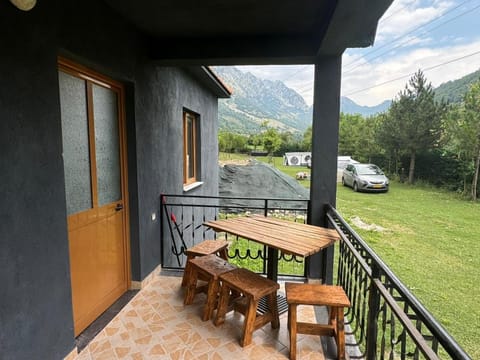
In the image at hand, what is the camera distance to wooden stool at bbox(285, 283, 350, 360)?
183 cm

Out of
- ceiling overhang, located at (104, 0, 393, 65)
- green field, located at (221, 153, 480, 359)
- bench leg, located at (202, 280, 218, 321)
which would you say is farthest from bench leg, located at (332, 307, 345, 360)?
ceiling overhang, located at (104, 0, 393, 65)

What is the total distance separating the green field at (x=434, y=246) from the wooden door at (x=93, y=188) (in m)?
3.41

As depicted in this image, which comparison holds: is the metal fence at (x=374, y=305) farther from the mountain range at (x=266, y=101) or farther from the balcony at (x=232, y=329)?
the mountain range at (x=266, y=101)

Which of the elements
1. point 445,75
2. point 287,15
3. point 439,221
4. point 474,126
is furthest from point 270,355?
point 445,75

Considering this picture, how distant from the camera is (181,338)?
84.0 inches

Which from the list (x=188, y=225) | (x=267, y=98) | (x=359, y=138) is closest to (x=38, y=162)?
(x=188, y=225)

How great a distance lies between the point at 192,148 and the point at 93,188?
3076mm

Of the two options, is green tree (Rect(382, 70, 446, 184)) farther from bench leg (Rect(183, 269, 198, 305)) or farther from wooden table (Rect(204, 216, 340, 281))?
bench leg (Rect(183, 269, 198, 305))

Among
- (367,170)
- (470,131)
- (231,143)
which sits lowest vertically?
(367,170)

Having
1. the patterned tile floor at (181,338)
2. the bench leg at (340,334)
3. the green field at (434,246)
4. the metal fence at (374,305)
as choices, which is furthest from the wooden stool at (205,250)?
the green field at (434,246)

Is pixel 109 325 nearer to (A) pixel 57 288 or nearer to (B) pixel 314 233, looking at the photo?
(A) pixel 57 288

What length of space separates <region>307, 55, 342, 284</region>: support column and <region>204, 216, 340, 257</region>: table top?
0.59 m

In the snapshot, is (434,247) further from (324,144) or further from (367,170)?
(367,170)

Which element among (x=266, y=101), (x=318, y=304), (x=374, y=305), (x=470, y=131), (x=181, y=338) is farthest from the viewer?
(x=266, y=101)
